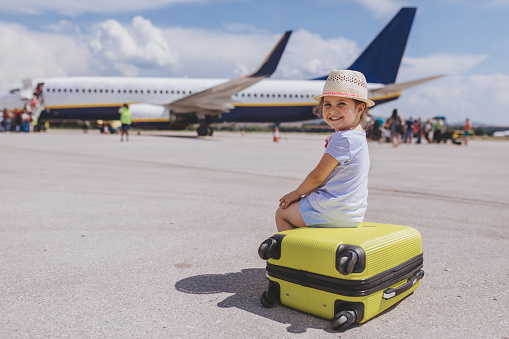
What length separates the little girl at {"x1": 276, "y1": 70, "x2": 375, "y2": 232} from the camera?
2422 mm

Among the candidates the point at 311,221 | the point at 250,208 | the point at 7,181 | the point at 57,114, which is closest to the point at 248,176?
the point at 250,208

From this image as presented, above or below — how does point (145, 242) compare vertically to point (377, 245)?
below

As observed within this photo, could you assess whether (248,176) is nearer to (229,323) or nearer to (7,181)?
(7,181)

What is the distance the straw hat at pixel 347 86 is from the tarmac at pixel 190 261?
1.25m

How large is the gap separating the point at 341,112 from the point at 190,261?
1.55 metres

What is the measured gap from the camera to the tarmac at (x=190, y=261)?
2125 millimetres

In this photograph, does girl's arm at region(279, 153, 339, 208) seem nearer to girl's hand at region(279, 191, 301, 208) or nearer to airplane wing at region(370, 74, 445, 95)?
girl's hand at region(279, 191, 301, 208)

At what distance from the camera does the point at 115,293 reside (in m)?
2.48

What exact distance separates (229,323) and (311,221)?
751 mm

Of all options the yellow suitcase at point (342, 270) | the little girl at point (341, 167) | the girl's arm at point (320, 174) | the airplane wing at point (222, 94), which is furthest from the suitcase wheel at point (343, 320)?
the airplane wing at point (222, 94)

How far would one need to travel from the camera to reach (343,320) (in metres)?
2.04

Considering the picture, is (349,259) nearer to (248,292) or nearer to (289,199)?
(289,199)

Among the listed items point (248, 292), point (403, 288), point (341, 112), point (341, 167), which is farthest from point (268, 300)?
point (341, 112)

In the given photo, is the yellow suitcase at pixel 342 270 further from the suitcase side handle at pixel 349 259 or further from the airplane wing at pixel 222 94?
the airplane wing at pixel 222 94
